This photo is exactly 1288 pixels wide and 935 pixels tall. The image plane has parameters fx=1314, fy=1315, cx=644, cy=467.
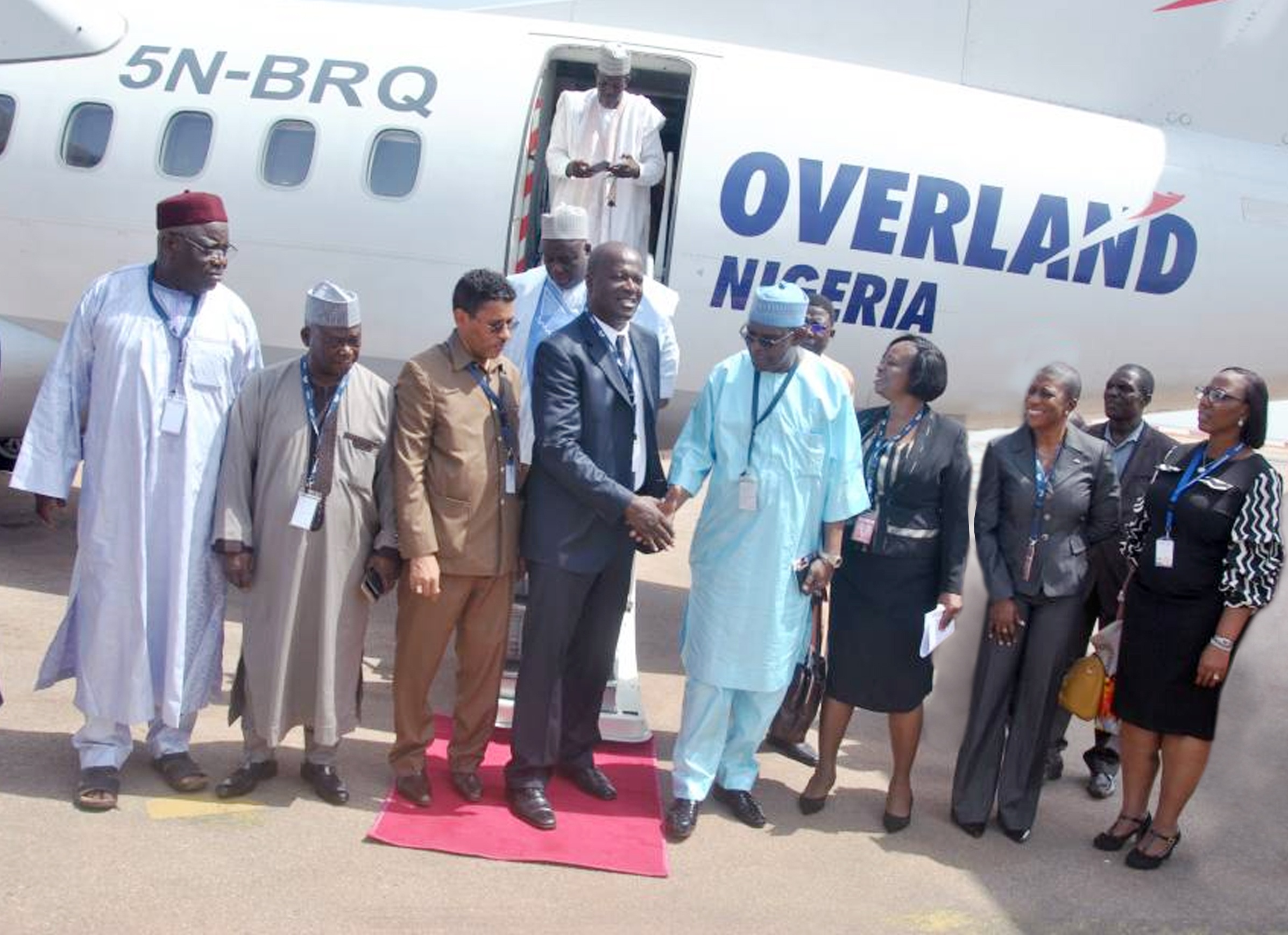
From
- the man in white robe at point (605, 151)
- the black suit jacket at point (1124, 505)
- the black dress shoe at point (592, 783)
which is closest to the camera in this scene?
the black dress shoe at point (592, 783)

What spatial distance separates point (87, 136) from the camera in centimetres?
817

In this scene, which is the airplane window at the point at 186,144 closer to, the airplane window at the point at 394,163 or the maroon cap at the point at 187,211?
the airplane window at the point at 394,163

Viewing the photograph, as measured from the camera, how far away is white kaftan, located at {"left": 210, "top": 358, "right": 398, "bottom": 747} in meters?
4.94

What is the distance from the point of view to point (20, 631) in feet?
23.4

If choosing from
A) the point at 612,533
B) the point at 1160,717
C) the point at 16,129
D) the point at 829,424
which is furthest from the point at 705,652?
the point at 16,129

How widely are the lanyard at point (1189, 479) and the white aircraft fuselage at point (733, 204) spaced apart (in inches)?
107

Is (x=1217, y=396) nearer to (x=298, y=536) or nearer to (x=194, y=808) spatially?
(x=298, y=536)

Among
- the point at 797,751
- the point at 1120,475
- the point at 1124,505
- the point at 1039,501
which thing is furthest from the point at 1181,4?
the point at 797,751

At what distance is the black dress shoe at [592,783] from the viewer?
5512 millimetres

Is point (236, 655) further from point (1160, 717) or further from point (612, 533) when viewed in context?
point (1160, 717)

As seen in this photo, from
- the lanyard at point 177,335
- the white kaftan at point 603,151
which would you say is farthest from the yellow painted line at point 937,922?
the white kaftan at point 603,151

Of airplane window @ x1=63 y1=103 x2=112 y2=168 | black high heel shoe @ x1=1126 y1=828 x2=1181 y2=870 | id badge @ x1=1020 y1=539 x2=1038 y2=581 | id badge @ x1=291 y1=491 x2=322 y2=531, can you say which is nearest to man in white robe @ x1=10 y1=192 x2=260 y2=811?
id badge @ x1=291 y1=491 x2=322 y2=531

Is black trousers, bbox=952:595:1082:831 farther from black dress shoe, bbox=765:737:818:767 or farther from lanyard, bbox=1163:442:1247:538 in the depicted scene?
black dress shoe, bbox=765:737:818:767

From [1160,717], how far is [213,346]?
4.01m
